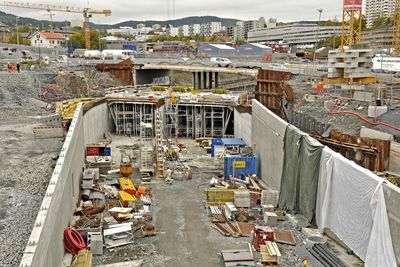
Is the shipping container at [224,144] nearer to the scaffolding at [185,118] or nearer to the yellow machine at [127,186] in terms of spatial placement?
the scaffolding at [185,118]

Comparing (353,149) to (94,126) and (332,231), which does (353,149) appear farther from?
(94,126)

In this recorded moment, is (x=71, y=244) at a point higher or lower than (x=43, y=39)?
lower

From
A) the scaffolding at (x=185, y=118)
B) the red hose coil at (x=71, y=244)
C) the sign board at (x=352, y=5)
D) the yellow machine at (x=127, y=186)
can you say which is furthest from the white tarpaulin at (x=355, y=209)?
the sign board at (x=352, y=5)

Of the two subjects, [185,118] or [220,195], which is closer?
[220,195]

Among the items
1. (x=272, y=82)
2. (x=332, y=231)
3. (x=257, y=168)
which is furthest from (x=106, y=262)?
(x=272, y=82)

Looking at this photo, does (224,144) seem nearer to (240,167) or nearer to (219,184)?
(240,167)

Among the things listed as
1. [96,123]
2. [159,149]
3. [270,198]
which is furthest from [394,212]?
[96,123]

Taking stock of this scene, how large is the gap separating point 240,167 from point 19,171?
1118cm

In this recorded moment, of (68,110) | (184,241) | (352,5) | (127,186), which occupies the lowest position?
(184,241)

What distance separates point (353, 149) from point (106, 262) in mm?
10735

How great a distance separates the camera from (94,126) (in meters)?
32.8

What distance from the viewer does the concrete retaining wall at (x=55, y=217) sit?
9.75 metres

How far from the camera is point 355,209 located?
1384 cm

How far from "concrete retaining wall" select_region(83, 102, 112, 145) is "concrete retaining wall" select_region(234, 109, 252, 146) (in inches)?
416
